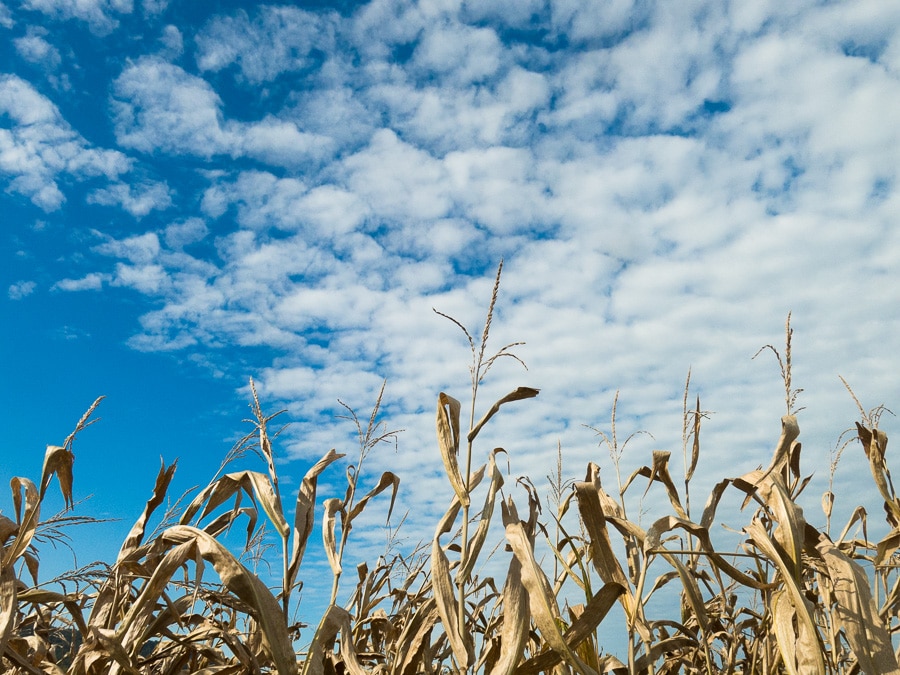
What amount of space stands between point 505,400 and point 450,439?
0.20 m

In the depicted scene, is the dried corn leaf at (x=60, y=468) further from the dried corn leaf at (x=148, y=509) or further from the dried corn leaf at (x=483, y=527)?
the dried corn leaf at (x=483, y=527)

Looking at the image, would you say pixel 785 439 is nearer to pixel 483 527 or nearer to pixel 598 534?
pixel 598 534

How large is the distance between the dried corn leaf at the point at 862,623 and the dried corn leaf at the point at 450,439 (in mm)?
1006

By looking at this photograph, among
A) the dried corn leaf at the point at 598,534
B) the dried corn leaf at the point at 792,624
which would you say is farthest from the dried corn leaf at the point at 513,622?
the dried corn leaf at the point at 792,624

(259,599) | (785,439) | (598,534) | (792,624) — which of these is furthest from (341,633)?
(785,439)

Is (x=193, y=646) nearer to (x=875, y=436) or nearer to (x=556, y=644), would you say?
(x=556, y=644)

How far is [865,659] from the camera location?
5.08ft

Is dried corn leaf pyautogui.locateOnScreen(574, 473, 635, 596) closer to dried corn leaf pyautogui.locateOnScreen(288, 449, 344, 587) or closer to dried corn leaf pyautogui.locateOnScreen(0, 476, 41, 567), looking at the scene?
dried corn leaf pyautogui.locateOnScreen(288, 449, 344, 587)

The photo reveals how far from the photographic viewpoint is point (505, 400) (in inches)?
77.2

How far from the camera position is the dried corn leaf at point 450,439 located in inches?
74.3

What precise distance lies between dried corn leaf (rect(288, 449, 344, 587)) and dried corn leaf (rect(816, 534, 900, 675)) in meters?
1.40

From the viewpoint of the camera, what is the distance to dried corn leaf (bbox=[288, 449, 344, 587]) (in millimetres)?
1812

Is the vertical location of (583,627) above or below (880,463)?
below

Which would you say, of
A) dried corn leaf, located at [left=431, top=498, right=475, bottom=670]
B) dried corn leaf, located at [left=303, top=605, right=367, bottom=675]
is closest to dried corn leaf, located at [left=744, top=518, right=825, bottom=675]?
dried corn leaf, located at [left=431, top=498, right=475, bottom=670]
